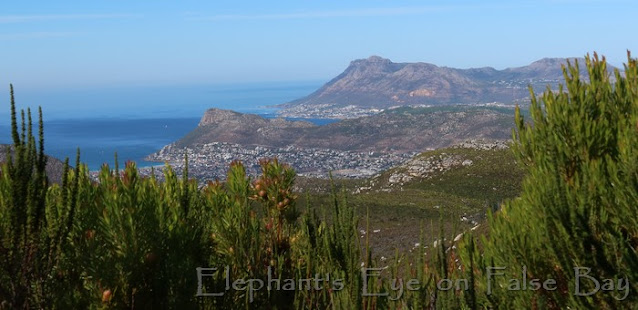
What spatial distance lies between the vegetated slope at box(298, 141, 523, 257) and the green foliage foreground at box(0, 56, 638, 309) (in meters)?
18.5

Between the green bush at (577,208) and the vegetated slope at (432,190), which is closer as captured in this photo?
the green bush at (577,208)

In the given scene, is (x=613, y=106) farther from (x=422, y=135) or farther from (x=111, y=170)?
(x=422, y=135)

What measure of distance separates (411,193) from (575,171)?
4711 cm

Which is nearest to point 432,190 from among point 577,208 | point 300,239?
point 577,208

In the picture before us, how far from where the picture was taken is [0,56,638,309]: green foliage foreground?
2.93 metres

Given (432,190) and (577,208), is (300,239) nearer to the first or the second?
(577,208)

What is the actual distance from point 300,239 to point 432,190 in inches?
2006

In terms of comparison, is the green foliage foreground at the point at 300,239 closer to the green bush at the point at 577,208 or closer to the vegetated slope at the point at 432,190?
the green bush at the point at 577,208

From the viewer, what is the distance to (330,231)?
140 inches

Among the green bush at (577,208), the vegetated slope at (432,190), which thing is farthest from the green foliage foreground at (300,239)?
the vegetated slope at (432,190)

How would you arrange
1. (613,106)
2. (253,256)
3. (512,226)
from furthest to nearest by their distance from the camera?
(613,106)
(512,226)
(253,256)

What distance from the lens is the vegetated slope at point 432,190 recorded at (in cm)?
3175

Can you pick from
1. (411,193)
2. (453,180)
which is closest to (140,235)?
(411,193)

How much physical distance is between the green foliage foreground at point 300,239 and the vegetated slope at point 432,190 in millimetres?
18508
